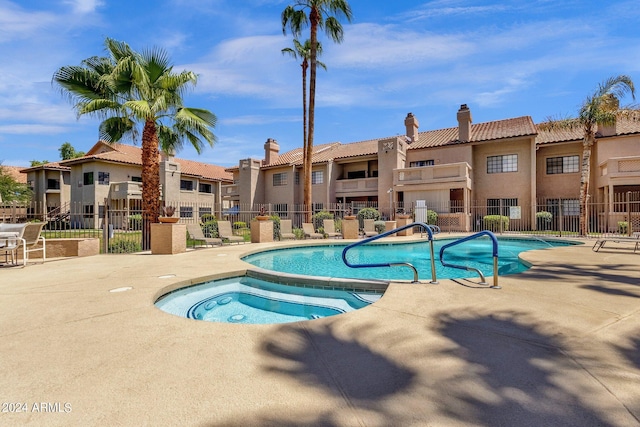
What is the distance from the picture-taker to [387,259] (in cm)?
1224

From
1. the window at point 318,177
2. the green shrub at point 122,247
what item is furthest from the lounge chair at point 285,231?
the window at point 318,177

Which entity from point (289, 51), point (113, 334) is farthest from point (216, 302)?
point (289, 51)

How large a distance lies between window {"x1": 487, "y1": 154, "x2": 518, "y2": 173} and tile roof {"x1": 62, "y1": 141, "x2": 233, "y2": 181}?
2991cm

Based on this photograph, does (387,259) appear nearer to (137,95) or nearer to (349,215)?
(349,215)

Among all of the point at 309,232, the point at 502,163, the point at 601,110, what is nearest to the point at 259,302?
the point at 309,232

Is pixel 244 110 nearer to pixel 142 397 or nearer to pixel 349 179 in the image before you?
pixel 349 179

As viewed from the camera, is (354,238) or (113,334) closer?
(113,334)

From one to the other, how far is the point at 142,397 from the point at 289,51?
2745 cm

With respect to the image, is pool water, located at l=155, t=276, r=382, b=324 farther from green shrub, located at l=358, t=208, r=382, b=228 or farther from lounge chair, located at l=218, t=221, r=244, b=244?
green shrub, located at l=358, t=208, r=382, b=228

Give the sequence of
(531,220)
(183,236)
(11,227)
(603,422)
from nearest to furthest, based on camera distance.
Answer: (603,422) < (11,227) < (183,236) < (531,220)

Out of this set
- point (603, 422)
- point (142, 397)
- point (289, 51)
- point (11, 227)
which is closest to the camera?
point (603, 422)

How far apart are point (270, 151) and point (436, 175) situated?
61.0ft

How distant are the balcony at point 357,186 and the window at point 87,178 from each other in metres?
24.1

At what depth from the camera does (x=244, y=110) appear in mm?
20078
